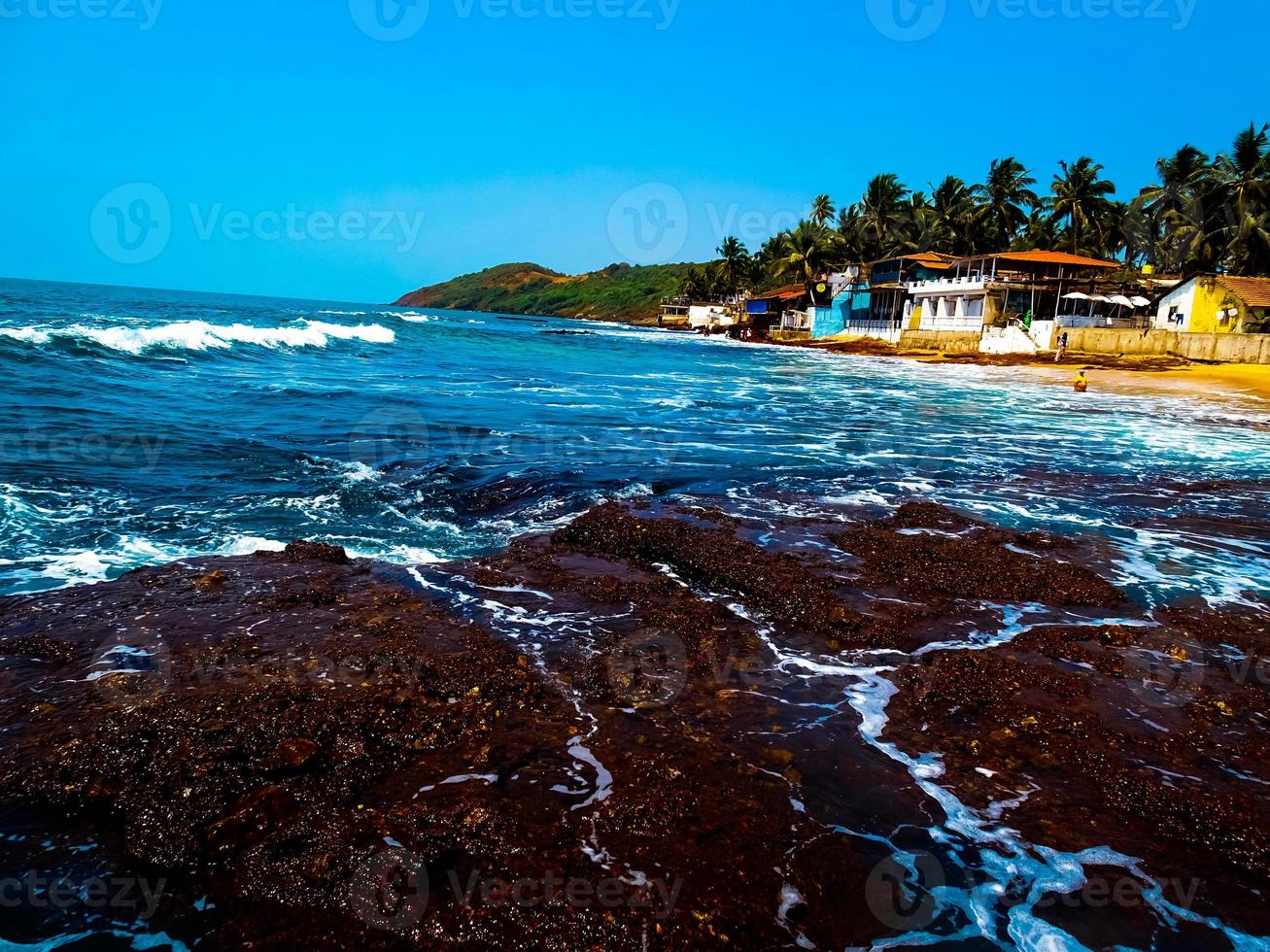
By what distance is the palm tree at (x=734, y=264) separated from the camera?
351 ft

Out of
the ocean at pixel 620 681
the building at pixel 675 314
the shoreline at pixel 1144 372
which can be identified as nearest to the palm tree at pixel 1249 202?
the shoreline at pixel 1144 372

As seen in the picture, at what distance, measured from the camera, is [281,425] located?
53.2 ft

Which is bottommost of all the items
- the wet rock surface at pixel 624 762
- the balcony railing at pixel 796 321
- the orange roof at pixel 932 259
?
the wet rock surface at pixel 624 762

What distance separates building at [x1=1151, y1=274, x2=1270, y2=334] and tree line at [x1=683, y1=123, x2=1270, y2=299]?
273cm

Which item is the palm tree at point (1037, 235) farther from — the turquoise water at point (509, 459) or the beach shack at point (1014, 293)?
the turquoise water at point (509, 459)

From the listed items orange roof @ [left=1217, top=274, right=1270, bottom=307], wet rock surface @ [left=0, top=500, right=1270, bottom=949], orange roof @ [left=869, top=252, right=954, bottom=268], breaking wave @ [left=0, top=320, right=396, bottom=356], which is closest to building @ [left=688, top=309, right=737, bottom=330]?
orange roof @ [left=869, top=252, right=954, bottom=268]

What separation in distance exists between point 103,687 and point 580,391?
77.0 feet

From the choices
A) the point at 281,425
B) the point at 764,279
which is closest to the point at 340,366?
the point at 281,425

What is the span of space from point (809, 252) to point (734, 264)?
35.0 m

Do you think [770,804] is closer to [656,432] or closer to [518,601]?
[518,601]

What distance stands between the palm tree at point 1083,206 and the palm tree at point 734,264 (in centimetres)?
5090

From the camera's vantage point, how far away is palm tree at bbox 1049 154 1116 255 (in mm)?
57531

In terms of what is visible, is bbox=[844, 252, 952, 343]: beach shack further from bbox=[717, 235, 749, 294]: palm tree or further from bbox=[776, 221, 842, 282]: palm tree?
bbox=[717, 235, 749, 294]: palm tree

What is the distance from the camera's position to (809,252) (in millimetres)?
74312
